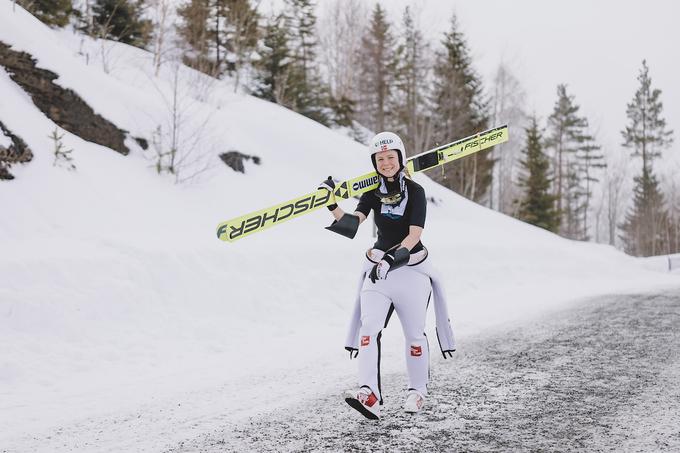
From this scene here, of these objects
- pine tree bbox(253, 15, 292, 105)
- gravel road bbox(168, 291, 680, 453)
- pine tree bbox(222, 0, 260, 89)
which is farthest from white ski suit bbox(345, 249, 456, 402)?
pine tree bbox(222, 0, 260, 89)

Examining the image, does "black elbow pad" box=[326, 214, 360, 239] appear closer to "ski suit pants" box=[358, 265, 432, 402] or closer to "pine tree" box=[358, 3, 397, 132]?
"ski suit pants" box=[358, 265, 432, 402]

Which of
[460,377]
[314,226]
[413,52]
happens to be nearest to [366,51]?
[413,52]

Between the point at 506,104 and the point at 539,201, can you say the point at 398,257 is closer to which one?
the point at 539,201

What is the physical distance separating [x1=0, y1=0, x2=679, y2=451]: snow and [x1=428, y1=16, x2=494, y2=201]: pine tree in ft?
55.1

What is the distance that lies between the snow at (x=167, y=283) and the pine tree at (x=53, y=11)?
8.27 meters

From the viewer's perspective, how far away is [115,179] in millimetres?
12461

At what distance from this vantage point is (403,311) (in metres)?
4.44

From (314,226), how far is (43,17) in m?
17.3

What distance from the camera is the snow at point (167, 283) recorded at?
5.15m

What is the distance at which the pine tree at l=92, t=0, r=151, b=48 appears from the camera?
90.5 feet

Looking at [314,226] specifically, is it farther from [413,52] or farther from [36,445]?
[413,52]

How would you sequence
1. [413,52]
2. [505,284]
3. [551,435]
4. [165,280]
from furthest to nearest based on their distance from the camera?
[413,52], [505,284], [165,280], [551,435]

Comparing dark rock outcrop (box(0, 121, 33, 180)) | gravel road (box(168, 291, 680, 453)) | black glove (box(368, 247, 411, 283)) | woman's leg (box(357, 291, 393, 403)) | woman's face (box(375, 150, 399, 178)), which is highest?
dark rock outcrop (box(0, 121, 33, 180))

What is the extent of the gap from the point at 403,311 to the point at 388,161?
1.29 meters
